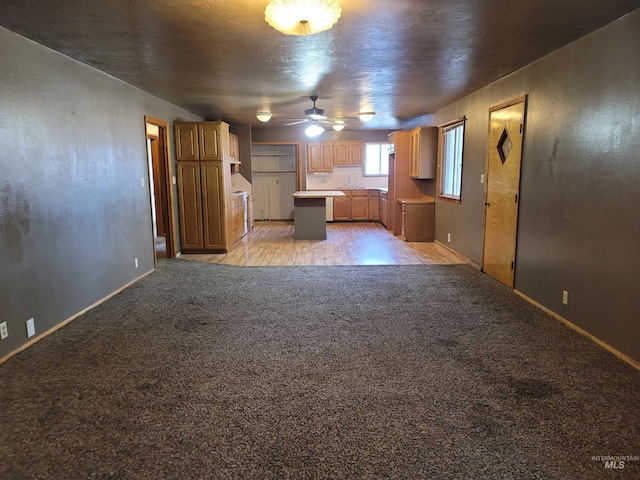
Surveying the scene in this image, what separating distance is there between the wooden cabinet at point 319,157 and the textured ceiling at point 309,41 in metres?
5.12

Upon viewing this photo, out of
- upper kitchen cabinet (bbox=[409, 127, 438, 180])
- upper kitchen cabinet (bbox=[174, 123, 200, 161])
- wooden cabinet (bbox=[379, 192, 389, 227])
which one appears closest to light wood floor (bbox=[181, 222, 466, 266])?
wooden cabinet (bbox=[379, 192, 389, 227])

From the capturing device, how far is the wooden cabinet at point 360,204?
10.6 metres

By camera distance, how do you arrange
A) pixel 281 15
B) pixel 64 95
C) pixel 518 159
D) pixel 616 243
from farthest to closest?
pixel 518 159 → pixel 64 95 → pixel 616 243 → pixel 281 15

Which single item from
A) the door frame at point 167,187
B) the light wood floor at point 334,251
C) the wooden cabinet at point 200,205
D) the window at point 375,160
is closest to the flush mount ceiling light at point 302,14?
the light wood floor at point 334,251

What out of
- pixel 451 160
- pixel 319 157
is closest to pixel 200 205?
pixel 451 160

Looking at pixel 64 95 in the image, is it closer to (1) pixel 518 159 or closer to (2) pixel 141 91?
(2) pixel 141 91

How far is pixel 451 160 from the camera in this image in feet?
23.1

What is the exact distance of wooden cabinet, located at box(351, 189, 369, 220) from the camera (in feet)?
34.9

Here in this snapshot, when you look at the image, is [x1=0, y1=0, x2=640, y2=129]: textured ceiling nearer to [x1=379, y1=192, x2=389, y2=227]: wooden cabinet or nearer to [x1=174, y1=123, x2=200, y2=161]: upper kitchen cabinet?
[x1=174, y1=123, x2=200, y2=161]: upper kitchen cabinet

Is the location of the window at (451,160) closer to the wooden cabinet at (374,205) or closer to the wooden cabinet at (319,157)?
the wooden cabinet at (374,205)

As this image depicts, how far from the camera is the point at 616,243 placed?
2.91m

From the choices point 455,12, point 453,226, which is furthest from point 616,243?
point 453,226

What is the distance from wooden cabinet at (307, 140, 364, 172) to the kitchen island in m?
2.88

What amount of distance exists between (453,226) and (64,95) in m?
5.41
